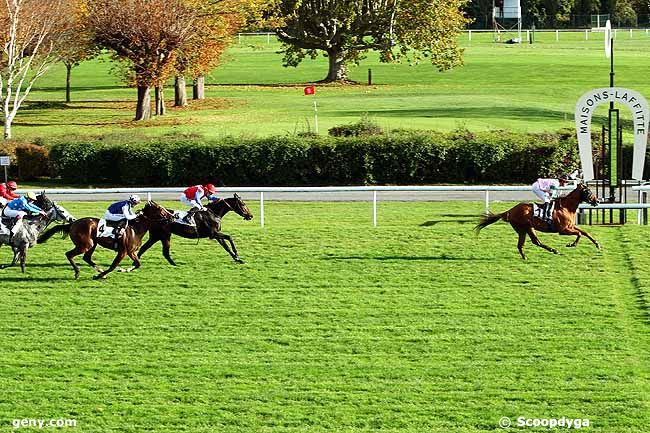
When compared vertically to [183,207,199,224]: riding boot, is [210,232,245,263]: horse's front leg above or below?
below

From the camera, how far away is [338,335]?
13258mm

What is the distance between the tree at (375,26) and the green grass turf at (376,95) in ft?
4.92

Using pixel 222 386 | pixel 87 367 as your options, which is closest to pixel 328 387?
pixel 222 386

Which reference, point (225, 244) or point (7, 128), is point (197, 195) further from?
point (7, 128)

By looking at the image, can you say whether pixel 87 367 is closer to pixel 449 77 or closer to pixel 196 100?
pixel 196 100

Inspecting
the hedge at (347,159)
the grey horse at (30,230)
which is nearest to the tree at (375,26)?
the hedge at (347,159)

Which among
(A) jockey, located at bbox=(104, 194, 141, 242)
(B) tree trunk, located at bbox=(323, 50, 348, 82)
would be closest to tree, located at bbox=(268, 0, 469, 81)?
(B) tree trunk, located at bbox=(323, 50, 348, 82)

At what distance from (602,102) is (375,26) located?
1158 inches

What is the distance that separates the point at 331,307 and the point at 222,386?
302cm

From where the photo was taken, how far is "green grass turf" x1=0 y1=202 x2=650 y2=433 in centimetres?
1101

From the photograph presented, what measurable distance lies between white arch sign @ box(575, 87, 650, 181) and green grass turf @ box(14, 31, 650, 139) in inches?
500

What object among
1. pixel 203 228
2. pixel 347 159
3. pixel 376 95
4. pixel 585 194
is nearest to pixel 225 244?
pixel 203 228

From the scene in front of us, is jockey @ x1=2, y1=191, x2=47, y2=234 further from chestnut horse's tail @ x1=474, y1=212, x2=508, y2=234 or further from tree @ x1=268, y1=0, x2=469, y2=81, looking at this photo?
tree @ x1=268, y1=0, x2=469, y2=81

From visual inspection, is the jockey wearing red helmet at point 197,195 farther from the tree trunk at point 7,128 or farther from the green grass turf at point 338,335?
the tree trunk at point 7,128
